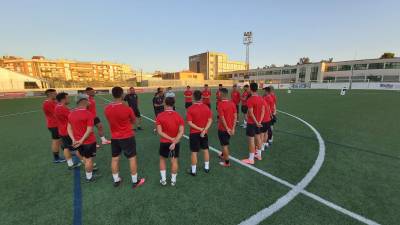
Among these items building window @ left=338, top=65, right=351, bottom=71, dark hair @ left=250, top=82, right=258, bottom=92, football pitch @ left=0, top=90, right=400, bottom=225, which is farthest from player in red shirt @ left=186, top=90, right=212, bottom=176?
building window @ left=338, top=65, right=351, bottom=71

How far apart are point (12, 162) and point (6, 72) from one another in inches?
1923

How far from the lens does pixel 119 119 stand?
3.57 m

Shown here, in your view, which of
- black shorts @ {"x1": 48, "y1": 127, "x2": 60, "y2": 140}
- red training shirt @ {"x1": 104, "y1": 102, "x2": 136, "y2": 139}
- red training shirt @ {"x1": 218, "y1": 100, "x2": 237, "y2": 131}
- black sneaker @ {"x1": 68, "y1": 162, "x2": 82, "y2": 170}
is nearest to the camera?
red training shirt @ {"x1": 104, "y1": 102, "x2": 136, "y2": 139}

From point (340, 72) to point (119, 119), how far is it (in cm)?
7363

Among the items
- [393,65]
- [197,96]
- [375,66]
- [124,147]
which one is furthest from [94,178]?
[375,66]

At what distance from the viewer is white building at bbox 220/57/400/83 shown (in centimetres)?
4947

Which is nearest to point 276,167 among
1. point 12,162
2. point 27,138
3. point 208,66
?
point 12,162

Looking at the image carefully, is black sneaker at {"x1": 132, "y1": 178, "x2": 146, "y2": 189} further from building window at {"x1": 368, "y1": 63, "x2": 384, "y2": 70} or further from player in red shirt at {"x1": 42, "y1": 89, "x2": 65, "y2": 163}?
building window at {"x1": 368, "y1": 63, "x2": 384, "y2": 70}

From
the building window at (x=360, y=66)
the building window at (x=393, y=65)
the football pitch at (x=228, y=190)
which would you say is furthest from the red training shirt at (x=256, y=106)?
the building window at (x=360, y=66)

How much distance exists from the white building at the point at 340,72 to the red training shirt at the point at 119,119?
5561cm

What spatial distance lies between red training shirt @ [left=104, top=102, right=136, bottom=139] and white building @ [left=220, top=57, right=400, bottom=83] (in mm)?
55614

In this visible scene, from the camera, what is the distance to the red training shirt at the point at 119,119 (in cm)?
355

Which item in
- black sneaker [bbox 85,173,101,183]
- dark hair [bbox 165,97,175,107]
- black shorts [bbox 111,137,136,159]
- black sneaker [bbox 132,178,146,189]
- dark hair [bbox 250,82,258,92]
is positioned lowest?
black sneaker [bbox 85,173,101,183]

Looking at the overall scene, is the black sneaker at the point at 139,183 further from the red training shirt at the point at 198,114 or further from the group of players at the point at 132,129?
the red training shirt at the point at 198,114
